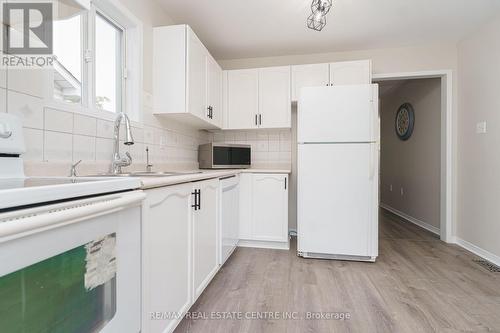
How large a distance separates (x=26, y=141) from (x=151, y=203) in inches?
24.0

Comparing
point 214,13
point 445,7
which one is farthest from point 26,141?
point 445,7

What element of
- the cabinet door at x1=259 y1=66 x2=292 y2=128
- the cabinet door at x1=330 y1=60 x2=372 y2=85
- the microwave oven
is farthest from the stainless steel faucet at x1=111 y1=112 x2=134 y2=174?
the cabinet door at x1=330 y1=60 x2=372 y2=85

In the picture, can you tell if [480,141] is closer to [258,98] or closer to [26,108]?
[258,98]

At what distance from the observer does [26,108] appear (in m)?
1.04

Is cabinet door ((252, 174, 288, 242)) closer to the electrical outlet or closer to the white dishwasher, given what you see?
the white dishwasher

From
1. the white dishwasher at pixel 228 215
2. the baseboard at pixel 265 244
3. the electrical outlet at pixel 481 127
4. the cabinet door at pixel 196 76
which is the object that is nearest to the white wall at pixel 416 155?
the electrical outlet at pixel 481 127

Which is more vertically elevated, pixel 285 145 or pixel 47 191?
pixel 285 145

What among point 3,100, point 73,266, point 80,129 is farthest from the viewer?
point 80,129

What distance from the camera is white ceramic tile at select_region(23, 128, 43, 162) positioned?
103 cm

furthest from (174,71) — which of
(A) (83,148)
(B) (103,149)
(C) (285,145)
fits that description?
(C) (285,145)

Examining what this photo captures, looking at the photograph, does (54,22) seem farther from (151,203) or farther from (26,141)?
(151,203)

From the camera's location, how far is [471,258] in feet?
7.73

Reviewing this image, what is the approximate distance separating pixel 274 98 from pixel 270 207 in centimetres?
130

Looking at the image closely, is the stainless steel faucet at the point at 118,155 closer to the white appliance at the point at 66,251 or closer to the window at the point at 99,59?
the window at the point at 99,59
